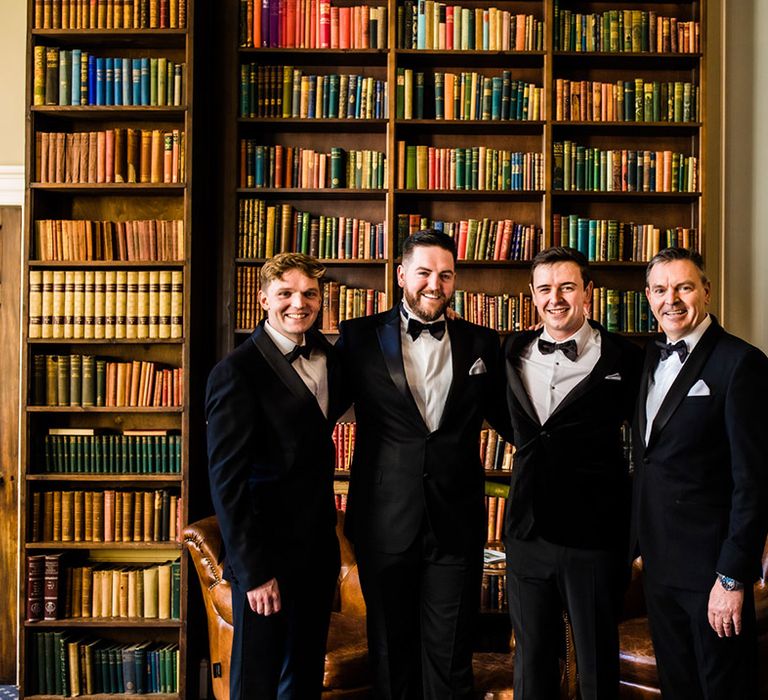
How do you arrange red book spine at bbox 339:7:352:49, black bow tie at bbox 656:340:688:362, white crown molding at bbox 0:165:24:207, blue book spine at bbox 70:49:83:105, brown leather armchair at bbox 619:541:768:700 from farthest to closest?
white crown molding at bbox 0:165:24:207, red book spine at bbox 339:7:352:49, blue book spine at bbox 70:49:83:105, brown leather armchair at bbox 619:541:768:700, black bow tie at bbox 656:340:688:362

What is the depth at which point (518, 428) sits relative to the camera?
2.51m

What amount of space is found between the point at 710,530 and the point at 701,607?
0.70ft

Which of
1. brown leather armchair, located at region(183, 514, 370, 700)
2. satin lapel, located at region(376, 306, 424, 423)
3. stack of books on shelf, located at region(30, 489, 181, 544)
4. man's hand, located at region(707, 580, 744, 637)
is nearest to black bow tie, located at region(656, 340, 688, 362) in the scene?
man's hand, located at region(707, 580, 744, 637)

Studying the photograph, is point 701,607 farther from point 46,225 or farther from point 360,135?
point 46,225

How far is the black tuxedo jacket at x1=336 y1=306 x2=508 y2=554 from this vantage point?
97.0 inches

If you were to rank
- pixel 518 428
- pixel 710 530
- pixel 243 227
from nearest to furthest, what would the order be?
pixel 710 530 → pixel 518 428 → pixel 243 227

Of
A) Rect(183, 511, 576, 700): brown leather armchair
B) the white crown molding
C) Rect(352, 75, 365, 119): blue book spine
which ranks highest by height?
Rect(352, 75, 365, 119): blue book spine

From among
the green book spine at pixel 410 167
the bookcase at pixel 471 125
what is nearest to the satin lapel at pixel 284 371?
the bookcase at pixel 471 125

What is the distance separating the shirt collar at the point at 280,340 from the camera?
2459 mm

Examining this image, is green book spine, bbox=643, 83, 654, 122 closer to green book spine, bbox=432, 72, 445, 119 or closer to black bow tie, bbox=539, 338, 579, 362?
green book spine, bbox=432, 72, 445, 119

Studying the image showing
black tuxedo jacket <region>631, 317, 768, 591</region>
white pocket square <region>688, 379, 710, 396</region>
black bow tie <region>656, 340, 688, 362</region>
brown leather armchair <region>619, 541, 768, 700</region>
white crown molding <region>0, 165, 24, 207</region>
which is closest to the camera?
black tuxedo jacket <region>631, 317, 768, 591</region>

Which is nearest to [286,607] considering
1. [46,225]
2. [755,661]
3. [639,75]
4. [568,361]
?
[568,361]

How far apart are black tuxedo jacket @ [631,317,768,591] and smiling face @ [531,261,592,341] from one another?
371 millimetres

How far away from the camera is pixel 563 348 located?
2.51 meters
